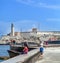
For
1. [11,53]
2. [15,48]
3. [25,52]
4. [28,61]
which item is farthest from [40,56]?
[15,48]

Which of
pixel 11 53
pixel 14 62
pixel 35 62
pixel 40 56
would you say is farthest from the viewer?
pixel 11 53

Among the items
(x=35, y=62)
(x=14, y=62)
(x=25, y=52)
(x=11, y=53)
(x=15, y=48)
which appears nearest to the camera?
(x=14, y=62)

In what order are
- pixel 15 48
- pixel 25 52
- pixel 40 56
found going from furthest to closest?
1. pixel 15 48
2. pixel 25 52
3. pixel 40 56

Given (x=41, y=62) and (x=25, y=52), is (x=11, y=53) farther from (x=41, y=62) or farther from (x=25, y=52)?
(x=41, y=62)

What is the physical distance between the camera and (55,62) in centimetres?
2534

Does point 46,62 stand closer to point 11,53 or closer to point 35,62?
point 35,62

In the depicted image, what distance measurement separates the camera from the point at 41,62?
25266mm

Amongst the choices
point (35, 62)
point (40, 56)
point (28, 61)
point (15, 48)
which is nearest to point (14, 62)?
point (28, 61)

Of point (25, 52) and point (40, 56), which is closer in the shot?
point (40, 56)

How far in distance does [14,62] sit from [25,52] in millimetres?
10426

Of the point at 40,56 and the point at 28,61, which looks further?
the point at 40,56

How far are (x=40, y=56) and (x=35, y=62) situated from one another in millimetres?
4554

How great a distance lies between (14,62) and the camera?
859 inches

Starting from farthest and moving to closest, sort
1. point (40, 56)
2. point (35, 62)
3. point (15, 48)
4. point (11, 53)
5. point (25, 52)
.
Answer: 1. point (15, 48)
2. point (11, 53)
3. point (25, 52)
4. point (40, 56)
5. point (35, 62)
